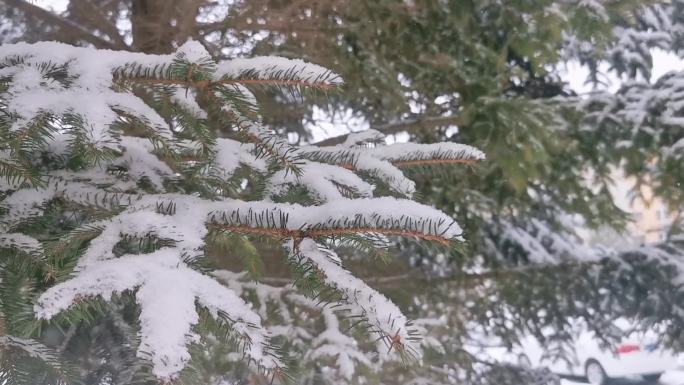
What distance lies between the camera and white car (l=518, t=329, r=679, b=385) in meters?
4.55

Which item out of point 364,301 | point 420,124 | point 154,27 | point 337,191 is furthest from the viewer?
point 420,124

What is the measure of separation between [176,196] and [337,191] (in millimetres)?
344

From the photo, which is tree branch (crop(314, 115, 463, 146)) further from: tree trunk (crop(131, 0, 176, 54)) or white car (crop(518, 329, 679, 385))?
white car (crop(518, 329, 679, 385))

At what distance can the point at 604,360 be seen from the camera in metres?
4.81

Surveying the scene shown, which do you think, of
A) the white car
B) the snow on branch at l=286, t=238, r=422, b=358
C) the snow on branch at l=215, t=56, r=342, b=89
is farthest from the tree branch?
the snow on branch at l=286, t=238, r=422, b=358

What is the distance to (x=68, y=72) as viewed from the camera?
1.32 meters

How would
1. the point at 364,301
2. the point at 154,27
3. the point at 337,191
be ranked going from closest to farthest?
the point at 364,301
the point at 337,191
the point at 154,27

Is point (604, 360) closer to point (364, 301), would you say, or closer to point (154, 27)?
point (154, 27)

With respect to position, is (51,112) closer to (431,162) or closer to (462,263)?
(431,162)

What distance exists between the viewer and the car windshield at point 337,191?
115 cm

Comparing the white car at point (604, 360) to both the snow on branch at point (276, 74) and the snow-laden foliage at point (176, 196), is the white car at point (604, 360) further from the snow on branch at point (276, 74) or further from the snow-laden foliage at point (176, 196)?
the snow on branch at point (276, 74)

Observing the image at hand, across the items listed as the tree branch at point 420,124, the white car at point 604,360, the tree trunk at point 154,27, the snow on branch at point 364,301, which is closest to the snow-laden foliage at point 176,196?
the snow on branch at point 364,301

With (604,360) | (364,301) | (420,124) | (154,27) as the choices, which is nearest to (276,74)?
(364,301)

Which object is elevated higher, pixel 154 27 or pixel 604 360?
pixel 154 27
